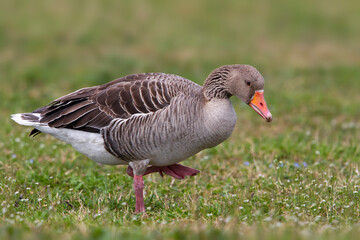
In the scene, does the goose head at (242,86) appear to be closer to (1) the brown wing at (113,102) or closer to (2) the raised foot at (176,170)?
(1) the brown wing at (113,102)

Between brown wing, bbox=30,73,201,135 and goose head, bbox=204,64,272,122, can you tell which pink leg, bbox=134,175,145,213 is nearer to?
brown wing, bbox=30,73,201,135

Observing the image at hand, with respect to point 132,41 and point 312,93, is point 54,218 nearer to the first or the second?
point 312,93

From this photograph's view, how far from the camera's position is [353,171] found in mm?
7164

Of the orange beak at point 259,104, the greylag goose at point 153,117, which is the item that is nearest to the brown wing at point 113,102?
the greylag goose at point 153,117

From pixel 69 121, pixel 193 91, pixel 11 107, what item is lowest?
pixel 11 107

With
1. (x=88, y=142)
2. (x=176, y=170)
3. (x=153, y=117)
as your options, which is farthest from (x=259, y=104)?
(x=88, y=142)

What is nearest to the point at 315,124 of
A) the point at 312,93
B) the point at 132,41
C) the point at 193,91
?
the point at 312,93

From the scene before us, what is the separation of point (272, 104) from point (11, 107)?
545 cm

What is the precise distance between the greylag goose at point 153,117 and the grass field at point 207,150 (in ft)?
2.03

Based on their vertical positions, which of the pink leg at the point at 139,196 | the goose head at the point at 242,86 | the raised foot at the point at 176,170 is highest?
the goose head at the point at 242,86

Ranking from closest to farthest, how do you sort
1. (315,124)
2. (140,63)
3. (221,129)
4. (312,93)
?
(221,129) < (315,124) < (312,93) < (140,63)

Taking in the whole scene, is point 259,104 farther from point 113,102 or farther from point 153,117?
point 113,102

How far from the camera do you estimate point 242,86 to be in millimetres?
5863

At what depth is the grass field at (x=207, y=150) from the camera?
17.3 ft
